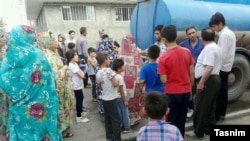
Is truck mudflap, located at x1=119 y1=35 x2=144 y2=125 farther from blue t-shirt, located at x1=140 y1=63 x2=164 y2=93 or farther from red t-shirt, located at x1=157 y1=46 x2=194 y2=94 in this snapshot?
red t-shirt, located at x1=157 y1=46 x2=194 y2=94

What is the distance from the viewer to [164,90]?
3.73 metres

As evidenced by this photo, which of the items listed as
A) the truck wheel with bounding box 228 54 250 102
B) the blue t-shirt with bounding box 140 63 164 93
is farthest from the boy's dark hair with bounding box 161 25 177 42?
the truck wheel with bounding box 228 54 250 102

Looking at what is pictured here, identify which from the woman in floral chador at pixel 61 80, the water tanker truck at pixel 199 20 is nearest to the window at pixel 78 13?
the water tanker truck at pixel 199 20

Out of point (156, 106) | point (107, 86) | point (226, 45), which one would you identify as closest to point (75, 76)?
point (107, 86)

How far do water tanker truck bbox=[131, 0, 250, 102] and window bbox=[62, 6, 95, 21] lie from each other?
432 inches

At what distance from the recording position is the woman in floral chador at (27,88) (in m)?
2.63

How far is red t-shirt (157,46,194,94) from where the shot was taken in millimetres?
3324

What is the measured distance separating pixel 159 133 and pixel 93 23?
15612mm

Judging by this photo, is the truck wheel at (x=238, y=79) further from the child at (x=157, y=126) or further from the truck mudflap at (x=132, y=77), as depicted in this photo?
the child at (x=157, y=126)

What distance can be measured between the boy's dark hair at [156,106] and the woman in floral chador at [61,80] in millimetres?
2121

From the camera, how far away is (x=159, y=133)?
2090mm

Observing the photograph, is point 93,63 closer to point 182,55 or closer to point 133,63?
point 133,63

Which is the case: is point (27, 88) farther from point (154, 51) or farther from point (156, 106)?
point (154, 51)

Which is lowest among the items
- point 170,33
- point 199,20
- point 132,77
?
point 132,77
